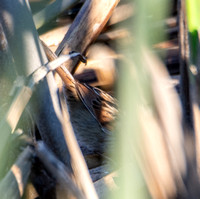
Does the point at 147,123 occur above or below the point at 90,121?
above

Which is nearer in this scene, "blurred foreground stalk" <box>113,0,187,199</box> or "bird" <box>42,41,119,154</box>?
"blurred foreground stalk" <box>113,0,187,199</box>

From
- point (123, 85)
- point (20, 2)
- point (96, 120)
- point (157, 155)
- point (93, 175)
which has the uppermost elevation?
point (20, 2)

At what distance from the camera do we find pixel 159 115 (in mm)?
527

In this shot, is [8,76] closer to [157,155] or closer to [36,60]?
[36,60]

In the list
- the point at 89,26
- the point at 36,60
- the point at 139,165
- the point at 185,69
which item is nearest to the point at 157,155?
the point at 139,165

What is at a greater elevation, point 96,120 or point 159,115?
point 159,115

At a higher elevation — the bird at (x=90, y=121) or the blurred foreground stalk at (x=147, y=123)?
the blurred foreground stalk at (x=147, y=123)

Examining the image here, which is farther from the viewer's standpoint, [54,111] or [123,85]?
[54,111]

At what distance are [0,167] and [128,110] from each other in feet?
0.77

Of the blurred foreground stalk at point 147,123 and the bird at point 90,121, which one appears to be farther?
the bird at point 90,121

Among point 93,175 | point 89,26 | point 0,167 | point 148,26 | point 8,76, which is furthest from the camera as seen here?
point 89,26

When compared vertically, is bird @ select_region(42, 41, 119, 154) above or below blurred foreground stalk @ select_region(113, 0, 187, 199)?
below

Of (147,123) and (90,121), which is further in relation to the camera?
(90,121)

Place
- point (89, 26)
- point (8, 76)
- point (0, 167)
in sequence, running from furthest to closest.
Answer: point (89, 26) → point (8, 76) → point (0, 167)
